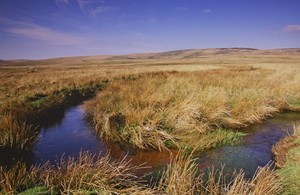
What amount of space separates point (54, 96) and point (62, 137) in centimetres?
624

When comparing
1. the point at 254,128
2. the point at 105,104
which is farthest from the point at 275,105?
the point at 105,104

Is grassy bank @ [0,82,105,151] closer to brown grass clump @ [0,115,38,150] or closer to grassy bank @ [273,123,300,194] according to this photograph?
brown grass clump @ [0,115,38,150]

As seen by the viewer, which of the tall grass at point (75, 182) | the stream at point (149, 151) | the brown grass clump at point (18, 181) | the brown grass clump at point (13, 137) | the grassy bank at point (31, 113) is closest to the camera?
the brown grass clump at point (18, 181)

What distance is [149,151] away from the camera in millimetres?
8680

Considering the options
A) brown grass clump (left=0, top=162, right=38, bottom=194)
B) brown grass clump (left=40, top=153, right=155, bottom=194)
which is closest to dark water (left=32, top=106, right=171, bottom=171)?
brown grass clump (left=40, top=153, right=155, bottom=194)

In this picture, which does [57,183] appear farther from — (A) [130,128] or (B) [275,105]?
(B) [275,105]

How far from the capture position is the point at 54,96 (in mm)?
15867

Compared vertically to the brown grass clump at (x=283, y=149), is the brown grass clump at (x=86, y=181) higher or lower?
higher

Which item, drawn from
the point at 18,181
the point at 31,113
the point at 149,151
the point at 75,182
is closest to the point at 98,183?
the point at 75,182

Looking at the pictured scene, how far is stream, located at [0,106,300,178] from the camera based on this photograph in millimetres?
7738

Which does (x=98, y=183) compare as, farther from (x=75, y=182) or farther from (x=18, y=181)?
(x=18, y=181)

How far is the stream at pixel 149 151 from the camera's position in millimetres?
7738

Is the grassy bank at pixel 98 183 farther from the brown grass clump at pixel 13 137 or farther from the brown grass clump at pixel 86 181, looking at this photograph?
the brown grass clump at pixel 13 137

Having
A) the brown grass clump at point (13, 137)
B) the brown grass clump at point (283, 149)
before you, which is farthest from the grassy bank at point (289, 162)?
the brown grass clump at point (13, 137)
